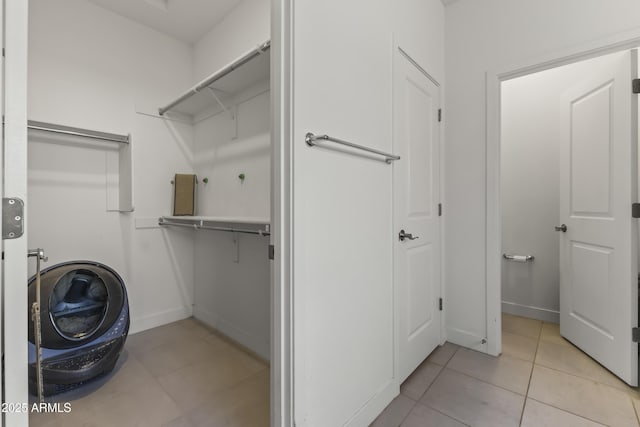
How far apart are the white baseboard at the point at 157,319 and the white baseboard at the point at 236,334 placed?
0.10 m

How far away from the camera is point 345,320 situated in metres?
1.33

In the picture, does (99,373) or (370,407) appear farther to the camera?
(99,373)

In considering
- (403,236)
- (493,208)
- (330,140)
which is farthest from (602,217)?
→ (330,140)

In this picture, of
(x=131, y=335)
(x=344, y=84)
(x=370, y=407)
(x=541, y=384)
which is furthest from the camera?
(x=131, y=335)

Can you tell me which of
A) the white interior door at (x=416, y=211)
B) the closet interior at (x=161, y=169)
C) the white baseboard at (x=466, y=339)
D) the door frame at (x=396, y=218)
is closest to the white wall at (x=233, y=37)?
the closet interior at (x=161, y=169)

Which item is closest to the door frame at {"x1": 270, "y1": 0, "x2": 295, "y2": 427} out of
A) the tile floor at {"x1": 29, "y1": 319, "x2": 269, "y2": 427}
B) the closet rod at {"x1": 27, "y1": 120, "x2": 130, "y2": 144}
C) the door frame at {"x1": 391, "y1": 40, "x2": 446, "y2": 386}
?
the tile floor at {"x1": 29, "y1": 319, "x2": 269, "y2": 427}

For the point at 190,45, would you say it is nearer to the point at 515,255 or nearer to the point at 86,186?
the point at 86,186

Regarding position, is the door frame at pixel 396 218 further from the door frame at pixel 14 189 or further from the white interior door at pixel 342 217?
the door frame at pixel 14 189

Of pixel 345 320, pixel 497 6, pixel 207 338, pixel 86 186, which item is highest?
pixel 497 6

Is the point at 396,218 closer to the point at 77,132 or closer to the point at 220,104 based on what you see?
the point at 220,104

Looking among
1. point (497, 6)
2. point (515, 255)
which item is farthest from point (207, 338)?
point (497, 6)

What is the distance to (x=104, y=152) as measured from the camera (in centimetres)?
246

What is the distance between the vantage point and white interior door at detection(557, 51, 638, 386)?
1777 mm

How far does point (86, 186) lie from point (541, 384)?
141 inches
